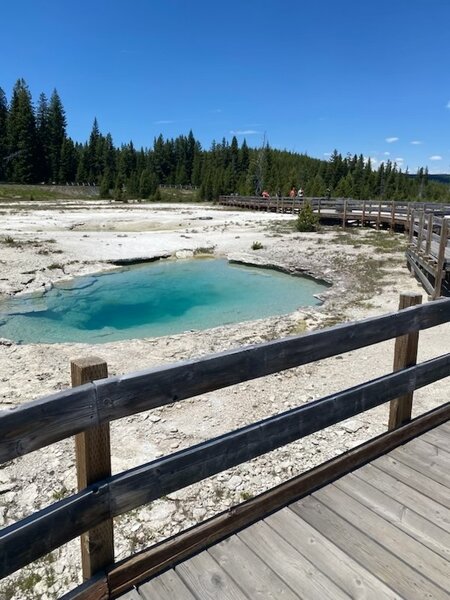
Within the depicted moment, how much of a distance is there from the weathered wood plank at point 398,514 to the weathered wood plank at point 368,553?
0.82 ft

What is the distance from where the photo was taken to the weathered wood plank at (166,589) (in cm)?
238

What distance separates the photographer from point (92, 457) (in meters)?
2.24

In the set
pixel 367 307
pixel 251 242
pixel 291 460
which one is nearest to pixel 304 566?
pixel 291 460

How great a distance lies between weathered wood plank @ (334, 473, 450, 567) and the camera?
9.25 feet

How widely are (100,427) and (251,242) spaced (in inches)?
991

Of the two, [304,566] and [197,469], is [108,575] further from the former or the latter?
[304,566]

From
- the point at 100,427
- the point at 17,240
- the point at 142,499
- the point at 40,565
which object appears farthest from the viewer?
the point at 17,240

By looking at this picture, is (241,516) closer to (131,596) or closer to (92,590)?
(131,596)

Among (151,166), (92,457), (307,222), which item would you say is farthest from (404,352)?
(151,166)

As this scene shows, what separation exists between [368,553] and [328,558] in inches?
10.1

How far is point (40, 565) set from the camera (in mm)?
3949

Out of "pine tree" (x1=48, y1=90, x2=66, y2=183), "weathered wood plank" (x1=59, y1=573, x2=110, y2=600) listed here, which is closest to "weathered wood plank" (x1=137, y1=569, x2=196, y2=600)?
"weathered wood plank" (x1=59, y1=573, x2=110, y2=600)

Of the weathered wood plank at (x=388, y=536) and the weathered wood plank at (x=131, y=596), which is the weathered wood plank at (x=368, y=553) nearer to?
the weathered wood plank at (x=388, y=536)

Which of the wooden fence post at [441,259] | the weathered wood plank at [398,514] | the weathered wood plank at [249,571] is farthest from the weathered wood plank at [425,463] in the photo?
the wooden fence post at [441,259]
